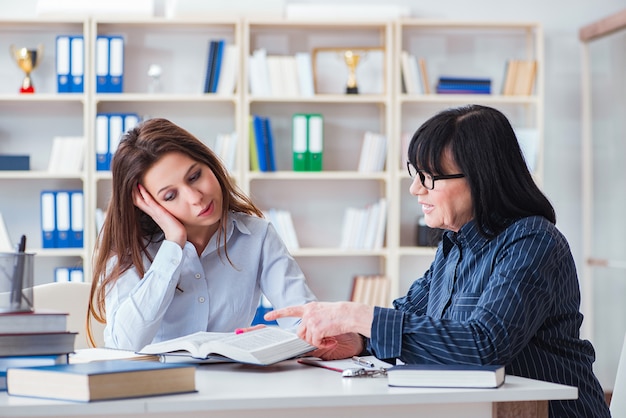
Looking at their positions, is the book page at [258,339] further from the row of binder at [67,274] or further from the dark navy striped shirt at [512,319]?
the row of binder at [67,274]

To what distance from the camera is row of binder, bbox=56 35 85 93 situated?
4.49 metres

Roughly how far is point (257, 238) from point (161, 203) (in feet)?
0.86

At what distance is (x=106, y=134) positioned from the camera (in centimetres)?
448

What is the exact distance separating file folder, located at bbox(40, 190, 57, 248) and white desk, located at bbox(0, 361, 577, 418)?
3252 mm

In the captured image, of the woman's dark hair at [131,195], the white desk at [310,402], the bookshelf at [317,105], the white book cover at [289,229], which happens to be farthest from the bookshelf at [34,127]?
the white desk at [310,402]

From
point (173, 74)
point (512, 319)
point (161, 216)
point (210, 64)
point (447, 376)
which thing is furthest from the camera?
point (173, 74)

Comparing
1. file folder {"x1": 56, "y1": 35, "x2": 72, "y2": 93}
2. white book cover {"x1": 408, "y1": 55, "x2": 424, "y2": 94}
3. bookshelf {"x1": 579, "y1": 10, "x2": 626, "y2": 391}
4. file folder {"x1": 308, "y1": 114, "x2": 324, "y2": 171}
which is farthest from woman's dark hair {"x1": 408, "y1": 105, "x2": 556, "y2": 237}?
bookshelf {"x1": 579, "y1": 10, "x2": 626, "y2": 391}

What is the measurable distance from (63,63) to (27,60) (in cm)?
20

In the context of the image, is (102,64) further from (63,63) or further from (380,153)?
(380,153)

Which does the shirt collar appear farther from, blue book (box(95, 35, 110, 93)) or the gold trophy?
the gold trophy

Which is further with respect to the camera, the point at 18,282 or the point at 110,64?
the point at 110,64

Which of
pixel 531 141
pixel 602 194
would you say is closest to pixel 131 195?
pixel 531 141

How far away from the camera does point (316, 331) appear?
1.53 metres

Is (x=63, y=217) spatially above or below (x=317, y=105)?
below
